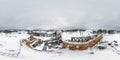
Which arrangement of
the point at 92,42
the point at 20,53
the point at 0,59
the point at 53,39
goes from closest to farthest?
the point at 0,59 → the point at 20,53 → the point at 92,42 → the point at 53,39

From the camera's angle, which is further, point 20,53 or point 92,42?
point 92,42

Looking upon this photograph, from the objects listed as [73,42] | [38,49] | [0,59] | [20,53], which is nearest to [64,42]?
[73,42]

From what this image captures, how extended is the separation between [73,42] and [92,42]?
3.20 meters

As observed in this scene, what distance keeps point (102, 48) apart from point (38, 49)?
10.4m

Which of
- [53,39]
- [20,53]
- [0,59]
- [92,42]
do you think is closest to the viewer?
[0,59]

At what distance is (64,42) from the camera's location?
4291 cm

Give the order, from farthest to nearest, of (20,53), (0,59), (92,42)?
(92,42) → (20,53) → (0,59)

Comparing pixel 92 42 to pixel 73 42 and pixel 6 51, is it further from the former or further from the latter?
pixel 6 51

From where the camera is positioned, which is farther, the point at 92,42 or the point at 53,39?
the point at 53,39

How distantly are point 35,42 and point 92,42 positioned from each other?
9674 mm

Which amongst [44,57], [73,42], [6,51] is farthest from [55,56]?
[6,51]

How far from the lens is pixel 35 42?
148 ft

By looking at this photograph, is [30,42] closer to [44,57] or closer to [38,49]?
[38,49]

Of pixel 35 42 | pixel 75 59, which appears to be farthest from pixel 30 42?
pixel 75 59
